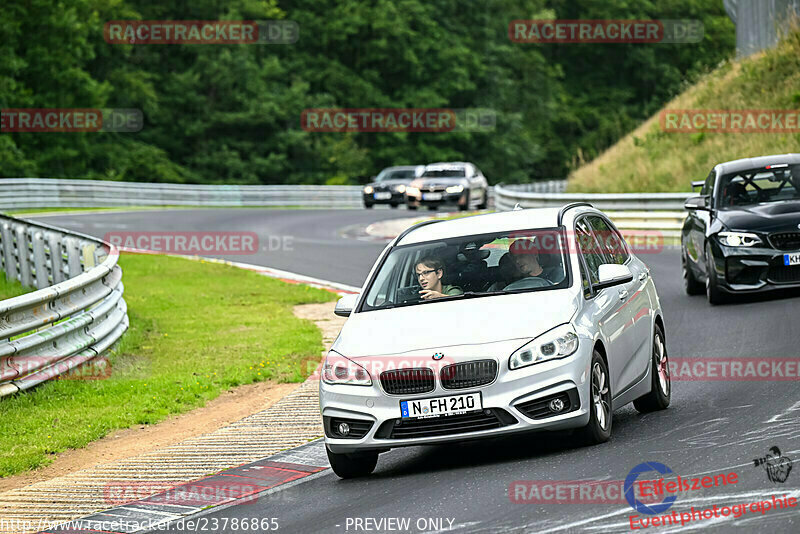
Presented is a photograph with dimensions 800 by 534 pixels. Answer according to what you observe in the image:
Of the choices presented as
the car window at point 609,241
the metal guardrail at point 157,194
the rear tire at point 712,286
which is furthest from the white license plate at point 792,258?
the metal guardrail at point 157,194

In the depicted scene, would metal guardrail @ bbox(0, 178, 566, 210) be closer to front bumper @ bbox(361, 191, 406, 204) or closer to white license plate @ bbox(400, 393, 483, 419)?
front bumper @ bbox(361, 191, 406, 204)

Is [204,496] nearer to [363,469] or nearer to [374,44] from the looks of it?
[363,469]

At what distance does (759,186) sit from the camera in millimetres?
15742

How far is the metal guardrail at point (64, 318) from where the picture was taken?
1115 centimetres

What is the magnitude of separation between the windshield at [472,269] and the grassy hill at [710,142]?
2222 cm

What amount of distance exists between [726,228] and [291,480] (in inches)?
326

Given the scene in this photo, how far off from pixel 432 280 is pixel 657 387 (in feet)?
6.38

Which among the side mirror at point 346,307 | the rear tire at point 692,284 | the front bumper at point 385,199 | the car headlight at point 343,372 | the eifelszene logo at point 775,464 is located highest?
the side mirror at point 346,307

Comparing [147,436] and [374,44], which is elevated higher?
[374,44]

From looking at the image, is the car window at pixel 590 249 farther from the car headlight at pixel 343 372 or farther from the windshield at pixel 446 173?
the windshield at pixel 446 173

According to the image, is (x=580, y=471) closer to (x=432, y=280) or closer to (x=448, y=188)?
(x=432, y=280)

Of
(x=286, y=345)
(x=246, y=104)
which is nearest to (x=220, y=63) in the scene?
(x=246, y=104)

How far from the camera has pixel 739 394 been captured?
987 centimetres

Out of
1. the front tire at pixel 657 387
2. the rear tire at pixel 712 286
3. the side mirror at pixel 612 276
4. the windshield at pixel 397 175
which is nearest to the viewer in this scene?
the side mirror at pixel 612 276
